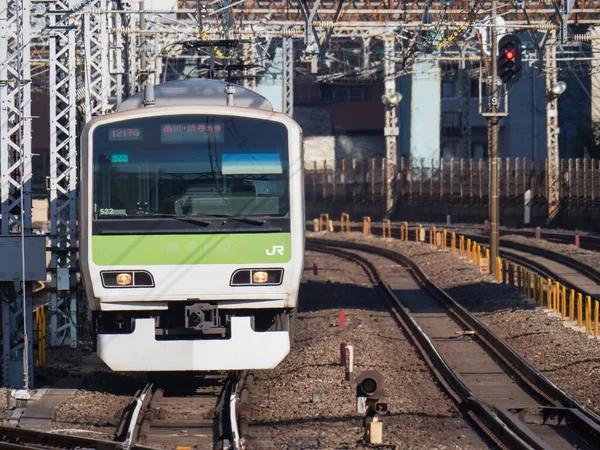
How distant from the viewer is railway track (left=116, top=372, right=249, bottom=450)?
1070 cm

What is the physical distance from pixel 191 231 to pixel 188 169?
27.6 inches

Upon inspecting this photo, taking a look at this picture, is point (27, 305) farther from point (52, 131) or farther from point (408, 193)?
point (408, 193)

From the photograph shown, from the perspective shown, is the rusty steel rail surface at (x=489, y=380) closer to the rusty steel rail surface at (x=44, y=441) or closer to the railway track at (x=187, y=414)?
the railway track at (x=187, y=414)

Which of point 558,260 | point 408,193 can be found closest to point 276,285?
point 558,260

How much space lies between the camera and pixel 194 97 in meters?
13.7

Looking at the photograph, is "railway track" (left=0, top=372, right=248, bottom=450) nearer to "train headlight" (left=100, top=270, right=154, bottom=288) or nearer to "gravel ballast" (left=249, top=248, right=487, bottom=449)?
"gravel ballast" (left=249, top=248, right=487, bottom=449)

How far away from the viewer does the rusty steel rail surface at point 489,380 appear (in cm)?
1097

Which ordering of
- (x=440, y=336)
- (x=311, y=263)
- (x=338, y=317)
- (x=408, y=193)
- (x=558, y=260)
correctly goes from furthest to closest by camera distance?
(x=408, y=193), (x=311, y=263), (x=558, y=260), (x=338, y=317), (x=440, y=336)

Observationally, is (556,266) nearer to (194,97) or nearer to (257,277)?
(194,97)

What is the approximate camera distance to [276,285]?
1234 cm

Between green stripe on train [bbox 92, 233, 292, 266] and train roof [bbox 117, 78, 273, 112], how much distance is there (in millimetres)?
1647

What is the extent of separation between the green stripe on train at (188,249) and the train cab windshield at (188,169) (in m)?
0.25

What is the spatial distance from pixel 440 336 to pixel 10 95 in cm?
818

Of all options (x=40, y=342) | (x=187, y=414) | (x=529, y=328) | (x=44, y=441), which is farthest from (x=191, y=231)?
(x=529, y=328)
